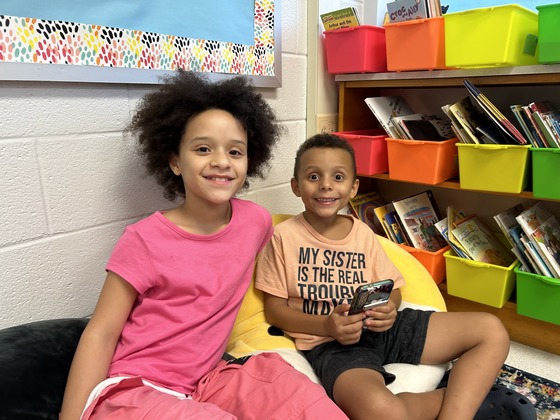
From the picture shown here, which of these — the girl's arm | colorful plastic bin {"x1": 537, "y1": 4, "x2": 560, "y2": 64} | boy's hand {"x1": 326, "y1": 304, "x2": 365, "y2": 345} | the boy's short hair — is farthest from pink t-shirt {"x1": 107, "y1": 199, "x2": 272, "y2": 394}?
colorful plastic bin {"x1": 537, "y1": 4, "x2": 560, "y2": 64}

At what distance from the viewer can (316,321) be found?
114 cm

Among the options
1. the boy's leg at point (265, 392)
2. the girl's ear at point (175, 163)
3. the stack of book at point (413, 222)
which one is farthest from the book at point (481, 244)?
the girl's ear at point (175, 163)

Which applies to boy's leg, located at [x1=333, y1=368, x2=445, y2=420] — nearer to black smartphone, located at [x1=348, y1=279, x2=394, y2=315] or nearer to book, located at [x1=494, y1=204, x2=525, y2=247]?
black smartphone, located at [x1=348, y1=279, x2=394, y2=315]

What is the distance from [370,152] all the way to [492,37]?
1.94 ft

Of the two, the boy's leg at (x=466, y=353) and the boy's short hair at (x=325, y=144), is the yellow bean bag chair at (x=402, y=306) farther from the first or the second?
the boy's short hair at (x=325, y=144)

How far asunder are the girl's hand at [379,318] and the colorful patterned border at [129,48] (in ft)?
2.92

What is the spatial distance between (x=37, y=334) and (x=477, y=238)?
5.22 ft

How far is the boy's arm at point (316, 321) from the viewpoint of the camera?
106 centimetres

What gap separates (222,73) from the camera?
1387 millimetres

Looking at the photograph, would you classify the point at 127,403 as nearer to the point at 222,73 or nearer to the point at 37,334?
the point at 37,334

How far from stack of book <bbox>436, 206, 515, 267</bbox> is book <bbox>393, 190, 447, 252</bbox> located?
91 mm

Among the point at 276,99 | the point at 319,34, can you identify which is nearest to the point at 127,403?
the point at 276,99

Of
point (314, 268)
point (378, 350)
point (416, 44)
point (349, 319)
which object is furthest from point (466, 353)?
point (416, 44)

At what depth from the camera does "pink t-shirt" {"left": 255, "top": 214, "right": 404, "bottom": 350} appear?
3.96 ft
